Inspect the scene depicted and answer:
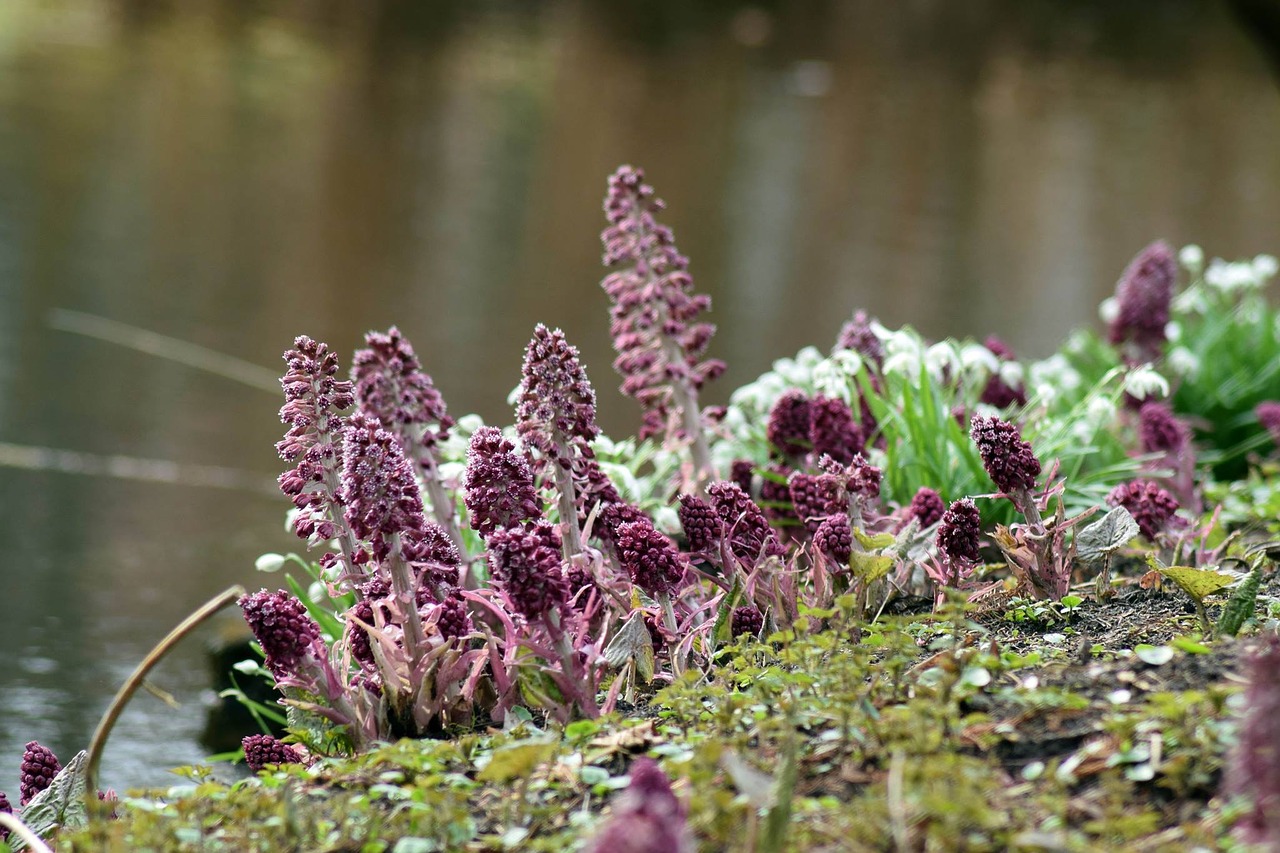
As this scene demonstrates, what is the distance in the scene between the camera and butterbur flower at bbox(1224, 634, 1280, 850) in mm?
1068

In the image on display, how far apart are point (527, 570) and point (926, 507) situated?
3.18 ft

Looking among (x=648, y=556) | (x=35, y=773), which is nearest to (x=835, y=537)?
(x=648, y=556)

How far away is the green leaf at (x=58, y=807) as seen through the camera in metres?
1.89

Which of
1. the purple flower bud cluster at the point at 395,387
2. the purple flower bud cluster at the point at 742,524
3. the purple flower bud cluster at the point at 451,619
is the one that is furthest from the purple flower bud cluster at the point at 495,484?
the purple flower bud cluster at the point at 742,524

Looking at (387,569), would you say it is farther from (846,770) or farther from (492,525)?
(846,770)

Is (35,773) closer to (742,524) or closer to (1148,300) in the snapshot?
(742,524)

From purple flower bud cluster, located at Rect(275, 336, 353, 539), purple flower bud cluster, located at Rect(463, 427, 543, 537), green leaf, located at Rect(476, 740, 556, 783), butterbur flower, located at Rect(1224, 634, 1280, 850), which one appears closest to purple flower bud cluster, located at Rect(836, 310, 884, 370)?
purple flower bud cluster, located at Rect(463, 427, 543, 537)

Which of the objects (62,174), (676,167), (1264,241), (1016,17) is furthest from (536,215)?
(1016,17)

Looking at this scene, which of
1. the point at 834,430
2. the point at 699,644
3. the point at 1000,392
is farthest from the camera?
the point at 1000,392

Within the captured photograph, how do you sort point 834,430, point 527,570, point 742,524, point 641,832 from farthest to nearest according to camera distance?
point 834,430
point 742,524
point 527,570
point 641,832

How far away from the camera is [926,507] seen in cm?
245

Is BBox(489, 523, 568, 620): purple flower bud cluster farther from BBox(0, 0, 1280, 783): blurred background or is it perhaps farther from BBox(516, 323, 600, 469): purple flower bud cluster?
BBox(0, 0, 1280, 783): blurred background

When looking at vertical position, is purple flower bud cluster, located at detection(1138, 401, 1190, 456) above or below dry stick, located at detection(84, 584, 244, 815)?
above

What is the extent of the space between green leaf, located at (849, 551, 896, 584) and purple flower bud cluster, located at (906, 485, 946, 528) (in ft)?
1.24
